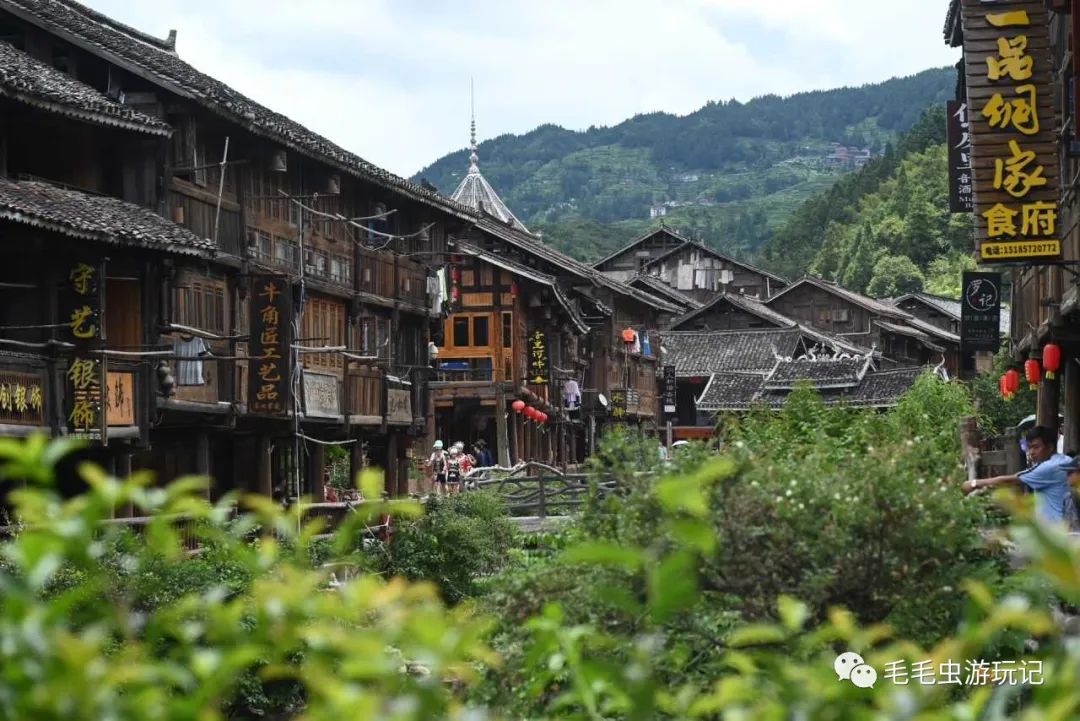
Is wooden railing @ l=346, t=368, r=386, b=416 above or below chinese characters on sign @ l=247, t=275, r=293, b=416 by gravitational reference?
below

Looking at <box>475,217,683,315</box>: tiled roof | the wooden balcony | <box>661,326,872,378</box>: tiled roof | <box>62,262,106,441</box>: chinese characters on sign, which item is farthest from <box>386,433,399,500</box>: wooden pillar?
<box>661,326,872,378</box>: tiled roof

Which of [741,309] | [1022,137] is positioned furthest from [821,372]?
[1022,137]

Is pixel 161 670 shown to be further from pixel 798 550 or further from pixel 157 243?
pixel 157 243

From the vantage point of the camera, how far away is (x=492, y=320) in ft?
158

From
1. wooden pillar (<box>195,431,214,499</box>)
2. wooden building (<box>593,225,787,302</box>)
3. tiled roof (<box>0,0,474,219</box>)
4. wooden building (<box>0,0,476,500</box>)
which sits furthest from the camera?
wooden building (<box>593,225,787,302</box>)

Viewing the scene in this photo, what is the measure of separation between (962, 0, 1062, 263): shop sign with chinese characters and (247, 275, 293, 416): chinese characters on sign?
11.1 meters

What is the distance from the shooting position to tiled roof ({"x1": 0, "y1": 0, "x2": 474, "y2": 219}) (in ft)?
81.7

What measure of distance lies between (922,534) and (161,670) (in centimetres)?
786

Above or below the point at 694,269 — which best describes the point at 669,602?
below

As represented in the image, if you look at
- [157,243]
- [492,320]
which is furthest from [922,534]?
[492,320]

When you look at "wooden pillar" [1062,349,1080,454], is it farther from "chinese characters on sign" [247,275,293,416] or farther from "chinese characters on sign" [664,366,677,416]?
"chinese characters on sign" [664,366,677,416]

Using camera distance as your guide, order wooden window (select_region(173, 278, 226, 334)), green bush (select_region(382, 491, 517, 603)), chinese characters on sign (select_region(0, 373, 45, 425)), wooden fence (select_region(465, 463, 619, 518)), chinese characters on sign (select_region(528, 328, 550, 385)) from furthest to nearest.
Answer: chinese characters on sign (select_region(528, 328, 550, 385)), wooden fence (select_region(465, 463, 619, 518)), wooden window (select_region(173, 278, 226, 334)), green bush (select_region(382, 491, 517, 603)), chinese characters on sign (select_region(0, 373, 45, 425))

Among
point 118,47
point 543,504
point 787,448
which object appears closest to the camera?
point 787,448

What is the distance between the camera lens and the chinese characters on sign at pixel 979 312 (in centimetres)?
2817
